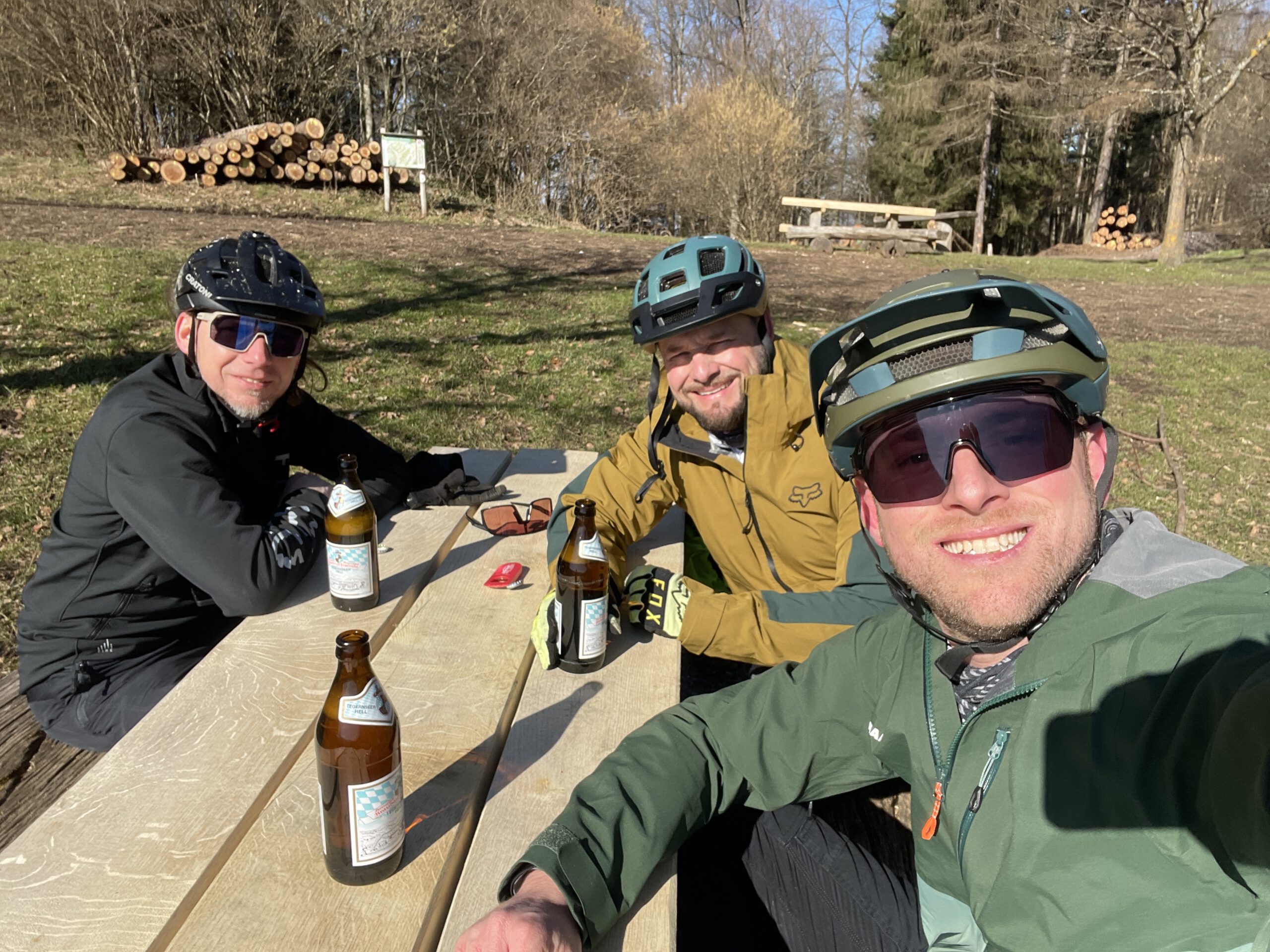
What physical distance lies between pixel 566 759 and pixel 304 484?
5.58ft

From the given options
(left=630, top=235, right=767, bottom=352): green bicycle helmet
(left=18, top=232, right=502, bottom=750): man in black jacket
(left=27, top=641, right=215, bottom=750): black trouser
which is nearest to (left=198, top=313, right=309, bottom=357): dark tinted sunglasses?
(left=18, top=232, right=502, bottom=750): man in black jacket

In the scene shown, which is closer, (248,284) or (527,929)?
(527,929)

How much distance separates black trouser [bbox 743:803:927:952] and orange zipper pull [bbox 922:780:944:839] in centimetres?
41

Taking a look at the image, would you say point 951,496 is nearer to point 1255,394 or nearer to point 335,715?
point 335,715

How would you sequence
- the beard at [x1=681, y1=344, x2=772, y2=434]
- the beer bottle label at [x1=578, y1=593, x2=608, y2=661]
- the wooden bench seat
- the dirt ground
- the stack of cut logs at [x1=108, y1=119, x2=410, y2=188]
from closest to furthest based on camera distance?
the beer bottle label at [x1=578, y1=593, x2=608, y2=661]
the wooden bench seat
the beard at [x1=681, y1=344, x2=772, y2=434]
the dirt ground
the stack of cut logs at [x1=108, y1=119, x2=410, y2=188]

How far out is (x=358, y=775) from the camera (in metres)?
1.61

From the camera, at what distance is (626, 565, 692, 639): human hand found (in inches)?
103

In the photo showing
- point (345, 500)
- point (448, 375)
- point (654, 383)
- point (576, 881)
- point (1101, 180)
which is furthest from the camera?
point (1101, 180)

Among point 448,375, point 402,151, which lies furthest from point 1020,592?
point 402,151

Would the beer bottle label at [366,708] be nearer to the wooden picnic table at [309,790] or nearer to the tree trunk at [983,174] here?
the wooden picnic table at [309,790]

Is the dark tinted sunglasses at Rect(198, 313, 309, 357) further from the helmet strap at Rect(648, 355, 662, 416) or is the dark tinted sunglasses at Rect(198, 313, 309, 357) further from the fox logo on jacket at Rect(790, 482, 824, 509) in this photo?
the fox logo on jacket at Rect(790, 482, 824, 509)

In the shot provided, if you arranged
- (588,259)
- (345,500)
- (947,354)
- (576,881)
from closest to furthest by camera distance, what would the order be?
(576,881) → (947,354) → (345,500) → (588,259)

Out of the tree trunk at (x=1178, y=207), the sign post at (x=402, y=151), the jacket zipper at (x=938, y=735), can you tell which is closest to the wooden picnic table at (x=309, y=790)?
the jacket zipper at (x=938, y=735)

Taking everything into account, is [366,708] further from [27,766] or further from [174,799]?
[27,766]
